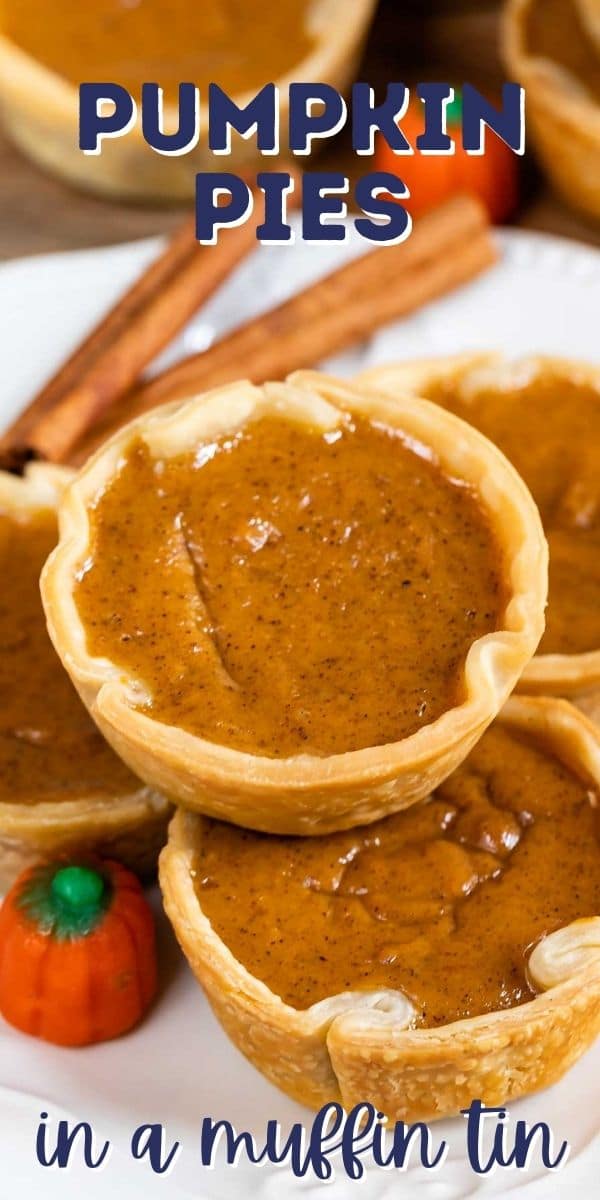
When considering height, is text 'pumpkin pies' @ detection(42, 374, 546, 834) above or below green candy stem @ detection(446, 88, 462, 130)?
below

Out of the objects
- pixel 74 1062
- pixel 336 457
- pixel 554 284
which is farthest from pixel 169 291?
pixel 74 1062

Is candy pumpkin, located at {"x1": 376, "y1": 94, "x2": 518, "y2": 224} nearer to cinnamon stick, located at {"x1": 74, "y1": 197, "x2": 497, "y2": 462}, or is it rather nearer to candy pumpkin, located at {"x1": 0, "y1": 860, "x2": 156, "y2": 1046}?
cinnamon stick, located at {"x1": 74, "y1": 197, "x2": 497, "y2": 462}

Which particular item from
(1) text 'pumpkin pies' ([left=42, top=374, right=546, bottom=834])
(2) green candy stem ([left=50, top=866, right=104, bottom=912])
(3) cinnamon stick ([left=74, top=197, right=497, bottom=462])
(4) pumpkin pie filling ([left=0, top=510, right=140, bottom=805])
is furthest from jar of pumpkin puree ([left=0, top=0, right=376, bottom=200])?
(2) green candy stem ([left=50, top=866, right=104, bottom=912])

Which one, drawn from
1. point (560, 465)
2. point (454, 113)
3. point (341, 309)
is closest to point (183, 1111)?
point (560, 465)

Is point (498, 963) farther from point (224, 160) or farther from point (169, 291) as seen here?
point (224, 160)

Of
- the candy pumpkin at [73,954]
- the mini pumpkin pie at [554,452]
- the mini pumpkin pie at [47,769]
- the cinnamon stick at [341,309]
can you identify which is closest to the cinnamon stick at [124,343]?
the cinnamon stick at [341,309]

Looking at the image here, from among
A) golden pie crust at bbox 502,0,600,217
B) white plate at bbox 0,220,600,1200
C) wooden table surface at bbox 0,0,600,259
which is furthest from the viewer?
wooden table surface at bbox 0,0,600,259
